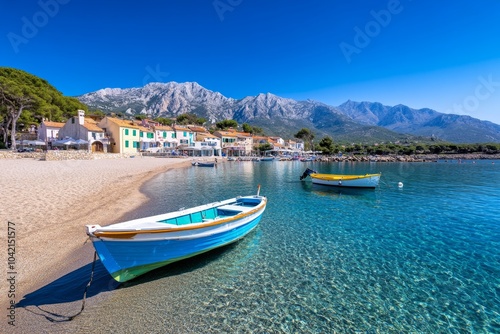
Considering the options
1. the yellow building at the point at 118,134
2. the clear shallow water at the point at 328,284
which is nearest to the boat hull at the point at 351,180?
the clear shallow water at the point at 328,284

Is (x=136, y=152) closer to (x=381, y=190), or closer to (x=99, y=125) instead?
(x=99, y=125)

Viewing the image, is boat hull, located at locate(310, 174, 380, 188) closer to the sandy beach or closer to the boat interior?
the boat interior

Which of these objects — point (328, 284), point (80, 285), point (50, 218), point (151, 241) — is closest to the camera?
point (151, 241)

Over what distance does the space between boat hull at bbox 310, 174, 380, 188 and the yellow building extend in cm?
4400

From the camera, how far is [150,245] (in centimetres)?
632

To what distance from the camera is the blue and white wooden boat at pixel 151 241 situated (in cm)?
577

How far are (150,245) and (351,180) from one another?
21447 mm

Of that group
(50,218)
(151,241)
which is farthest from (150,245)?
(50,218)

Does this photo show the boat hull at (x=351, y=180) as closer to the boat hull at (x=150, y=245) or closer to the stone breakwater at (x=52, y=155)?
the boat hull at (x=150, y=245)

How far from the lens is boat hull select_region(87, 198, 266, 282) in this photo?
5.80 meters

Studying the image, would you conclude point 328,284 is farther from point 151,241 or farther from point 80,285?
point 80,285

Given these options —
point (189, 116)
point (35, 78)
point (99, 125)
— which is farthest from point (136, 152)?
point (189, 116)

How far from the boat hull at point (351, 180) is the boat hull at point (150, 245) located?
1862 cm

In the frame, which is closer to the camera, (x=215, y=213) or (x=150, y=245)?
(x=150, y=245)
